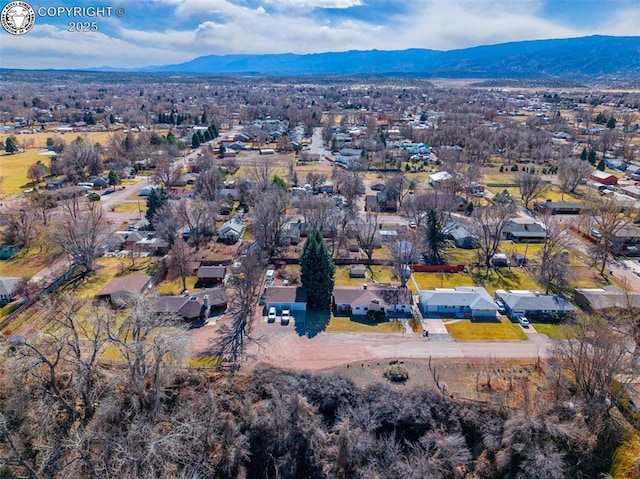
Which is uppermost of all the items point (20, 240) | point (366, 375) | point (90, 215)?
point (90, 215)

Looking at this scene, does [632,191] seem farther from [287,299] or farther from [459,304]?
[287,299]

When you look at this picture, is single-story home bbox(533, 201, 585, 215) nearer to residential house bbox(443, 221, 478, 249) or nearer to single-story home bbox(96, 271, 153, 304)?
residential house bbox(443, 221, 478, 249)

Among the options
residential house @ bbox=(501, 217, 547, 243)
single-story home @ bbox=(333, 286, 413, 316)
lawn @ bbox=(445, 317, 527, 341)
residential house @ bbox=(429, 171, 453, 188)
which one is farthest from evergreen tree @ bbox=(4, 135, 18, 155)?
residential house @ bbox=(501, 217, 547, 243)

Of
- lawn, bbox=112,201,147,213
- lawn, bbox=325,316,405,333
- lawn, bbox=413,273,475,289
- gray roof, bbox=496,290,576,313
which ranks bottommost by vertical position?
lawn, bbox=325,316,405,333

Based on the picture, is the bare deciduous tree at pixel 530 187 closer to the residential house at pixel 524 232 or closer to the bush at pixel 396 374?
the residential house at pixel 524 232

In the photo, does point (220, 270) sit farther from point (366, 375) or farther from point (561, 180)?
point (561, 180)

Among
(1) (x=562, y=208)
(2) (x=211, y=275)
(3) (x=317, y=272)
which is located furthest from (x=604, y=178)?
(2) (x=211, y=275)

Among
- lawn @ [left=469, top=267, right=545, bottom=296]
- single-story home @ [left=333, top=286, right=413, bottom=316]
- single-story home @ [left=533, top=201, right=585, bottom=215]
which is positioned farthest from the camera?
single-story home @ [left=533, top=201, right=585, bottom=215]

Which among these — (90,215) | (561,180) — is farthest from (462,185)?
(90,215)

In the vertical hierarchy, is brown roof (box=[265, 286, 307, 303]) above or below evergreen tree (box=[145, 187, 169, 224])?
below
